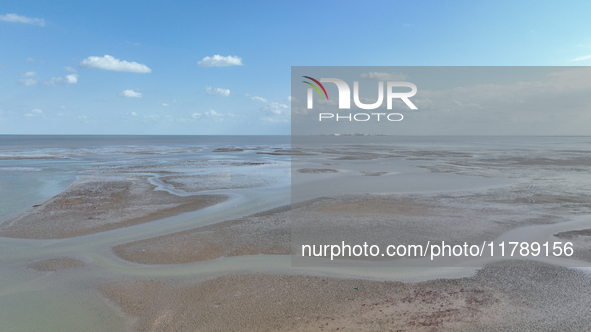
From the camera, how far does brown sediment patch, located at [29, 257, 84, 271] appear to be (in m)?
11.1

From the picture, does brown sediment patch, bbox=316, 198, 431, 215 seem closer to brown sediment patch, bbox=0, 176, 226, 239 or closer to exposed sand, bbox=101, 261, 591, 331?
brown sediment patch, bbox=0, 176, 226, 239

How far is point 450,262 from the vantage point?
36.7 ft

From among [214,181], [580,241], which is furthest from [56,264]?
[580,241]

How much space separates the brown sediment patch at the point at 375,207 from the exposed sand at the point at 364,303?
24.4 ft

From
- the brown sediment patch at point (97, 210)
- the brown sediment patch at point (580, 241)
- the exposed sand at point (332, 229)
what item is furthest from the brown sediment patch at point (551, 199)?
the brown sediment patch at point (97, 210)

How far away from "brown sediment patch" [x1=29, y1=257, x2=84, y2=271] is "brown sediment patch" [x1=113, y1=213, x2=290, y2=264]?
1.29m

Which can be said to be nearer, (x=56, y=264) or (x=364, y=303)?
(x=364, y=303)

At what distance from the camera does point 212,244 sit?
13125 millimetres

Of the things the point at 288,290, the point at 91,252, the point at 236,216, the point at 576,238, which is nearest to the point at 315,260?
the point at 288,290

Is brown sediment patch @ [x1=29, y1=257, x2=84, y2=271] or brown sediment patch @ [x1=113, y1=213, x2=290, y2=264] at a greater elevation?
brown sediment patch @ [x1=113, y1=213, x2=290, y2=264]

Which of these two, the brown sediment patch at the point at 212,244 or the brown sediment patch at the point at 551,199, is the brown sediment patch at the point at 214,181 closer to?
the brown sediment patch at the point at 212,244

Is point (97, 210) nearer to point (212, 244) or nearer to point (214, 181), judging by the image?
point (212, 244)

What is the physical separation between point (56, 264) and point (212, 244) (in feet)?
16.2

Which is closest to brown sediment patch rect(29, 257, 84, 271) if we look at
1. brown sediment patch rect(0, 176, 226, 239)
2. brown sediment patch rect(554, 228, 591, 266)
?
brown sediment patch rect(0, 176, 226, 239)
